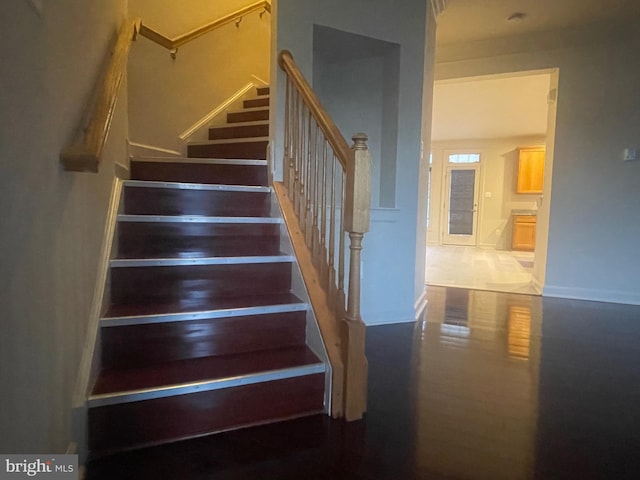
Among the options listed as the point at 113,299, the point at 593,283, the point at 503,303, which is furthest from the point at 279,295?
the point at 593,283

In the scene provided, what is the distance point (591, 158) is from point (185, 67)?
13.7 feet

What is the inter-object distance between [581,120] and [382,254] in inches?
112

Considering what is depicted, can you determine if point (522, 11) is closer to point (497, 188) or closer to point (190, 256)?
point (190, 256)

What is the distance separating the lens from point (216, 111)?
156 inches

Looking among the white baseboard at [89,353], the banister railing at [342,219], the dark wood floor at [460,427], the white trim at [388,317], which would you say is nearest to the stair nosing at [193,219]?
the white baseboard at [89,353]

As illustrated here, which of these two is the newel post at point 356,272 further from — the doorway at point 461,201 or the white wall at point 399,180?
the doorway at point 461,201

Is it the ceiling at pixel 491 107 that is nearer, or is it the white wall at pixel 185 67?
the white wall at pixel 185 67

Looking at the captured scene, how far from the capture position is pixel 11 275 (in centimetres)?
93

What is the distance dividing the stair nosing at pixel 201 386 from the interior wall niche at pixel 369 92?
182 centimetres

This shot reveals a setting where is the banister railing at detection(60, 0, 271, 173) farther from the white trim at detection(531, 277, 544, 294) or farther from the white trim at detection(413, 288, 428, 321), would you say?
the white trim at detection(531, 277, 544, 294)

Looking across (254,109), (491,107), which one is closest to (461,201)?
(491,107)

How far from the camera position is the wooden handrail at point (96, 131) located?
126 cm

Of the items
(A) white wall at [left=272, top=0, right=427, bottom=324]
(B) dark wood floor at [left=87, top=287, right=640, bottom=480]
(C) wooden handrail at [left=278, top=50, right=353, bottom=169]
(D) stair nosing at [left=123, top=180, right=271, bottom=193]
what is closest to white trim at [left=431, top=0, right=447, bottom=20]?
(A) white wall at [left=272, top=0, right=427, bottom=324]

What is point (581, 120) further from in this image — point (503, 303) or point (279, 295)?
point (279, 295)
